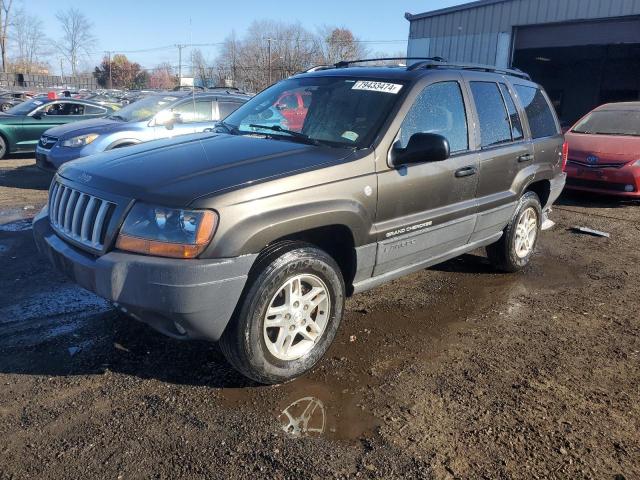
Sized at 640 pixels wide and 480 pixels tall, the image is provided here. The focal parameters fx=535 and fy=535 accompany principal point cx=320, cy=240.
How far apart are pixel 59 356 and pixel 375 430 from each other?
2093 millimetres

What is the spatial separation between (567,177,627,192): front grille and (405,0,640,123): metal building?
7182 millimetres

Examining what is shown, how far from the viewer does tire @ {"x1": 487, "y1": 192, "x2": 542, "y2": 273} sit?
16.9 feet

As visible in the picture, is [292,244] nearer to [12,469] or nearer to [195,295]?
[195,295]

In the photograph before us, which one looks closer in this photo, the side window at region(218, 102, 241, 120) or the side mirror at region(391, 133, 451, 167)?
the side mirror at region(391, 133, 451, 167)

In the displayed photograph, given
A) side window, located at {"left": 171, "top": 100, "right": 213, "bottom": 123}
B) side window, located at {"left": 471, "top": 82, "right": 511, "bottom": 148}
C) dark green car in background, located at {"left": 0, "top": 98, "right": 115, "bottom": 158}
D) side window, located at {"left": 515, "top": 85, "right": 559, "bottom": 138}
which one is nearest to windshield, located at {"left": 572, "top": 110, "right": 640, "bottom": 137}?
side window, located at {"left": 515, "top": 85, "right": 559, "bottom": 138}

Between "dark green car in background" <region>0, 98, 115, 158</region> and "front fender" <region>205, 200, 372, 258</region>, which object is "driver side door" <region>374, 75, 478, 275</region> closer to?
"front fender" <region>205, 200, 372, 258</region>

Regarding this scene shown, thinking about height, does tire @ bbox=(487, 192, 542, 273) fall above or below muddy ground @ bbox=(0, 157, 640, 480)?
above

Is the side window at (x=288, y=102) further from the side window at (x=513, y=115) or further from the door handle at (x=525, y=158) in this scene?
the door handle at (x=525, y=158)

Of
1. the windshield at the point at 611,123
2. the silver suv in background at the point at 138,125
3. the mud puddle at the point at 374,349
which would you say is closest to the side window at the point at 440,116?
the mud puddle at the point at 374,349

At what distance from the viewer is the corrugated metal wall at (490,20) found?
1400 cm

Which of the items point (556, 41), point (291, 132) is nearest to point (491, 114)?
point (291, 132)

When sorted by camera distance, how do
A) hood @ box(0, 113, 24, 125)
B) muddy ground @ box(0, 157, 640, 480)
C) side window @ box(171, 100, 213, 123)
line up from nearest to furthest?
muddy ground @ box(0, 157, 640, 480)
side window @ box(171, 100, 213, 123)
hood @ box(0, 113, 24, 125)

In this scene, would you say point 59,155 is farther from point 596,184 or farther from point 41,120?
point 596,184

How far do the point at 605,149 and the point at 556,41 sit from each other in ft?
27.6
